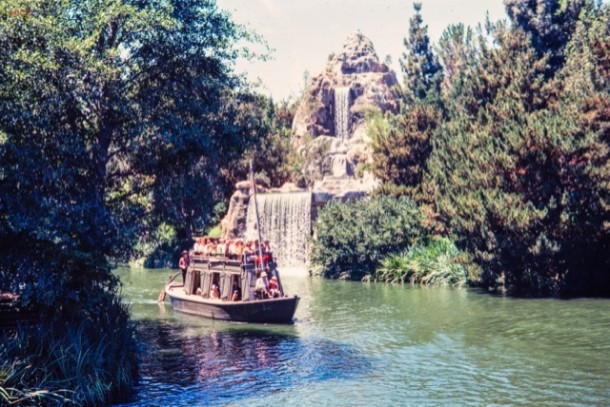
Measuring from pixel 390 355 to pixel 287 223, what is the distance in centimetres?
3108

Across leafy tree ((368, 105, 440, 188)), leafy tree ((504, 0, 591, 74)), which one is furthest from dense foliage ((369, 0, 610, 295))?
leafy tree ((504, 0, 591, 74))

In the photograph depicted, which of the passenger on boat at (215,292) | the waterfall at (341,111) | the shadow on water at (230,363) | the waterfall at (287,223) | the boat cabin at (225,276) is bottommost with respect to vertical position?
the shadow on water at (230,363)

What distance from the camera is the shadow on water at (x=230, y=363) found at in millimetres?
16422

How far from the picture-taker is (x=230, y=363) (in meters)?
19.8

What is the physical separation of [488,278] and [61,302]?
77.3 ft

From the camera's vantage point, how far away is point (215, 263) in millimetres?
28438

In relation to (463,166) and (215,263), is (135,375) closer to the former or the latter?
(215,263)

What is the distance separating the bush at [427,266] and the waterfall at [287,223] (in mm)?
9887

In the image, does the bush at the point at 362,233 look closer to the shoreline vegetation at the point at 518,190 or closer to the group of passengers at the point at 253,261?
the shoreline vegetation at the point at 518,190

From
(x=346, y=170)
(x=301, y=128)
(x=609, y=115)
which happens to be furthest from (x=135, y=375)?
(x=301, y=128)

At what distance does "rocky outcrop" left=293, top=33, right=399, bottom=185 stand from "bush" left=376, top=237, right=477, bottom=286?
31.0 m

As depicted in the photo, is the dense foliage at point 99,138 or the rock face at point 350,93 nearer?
the dense foliage at point 99,138

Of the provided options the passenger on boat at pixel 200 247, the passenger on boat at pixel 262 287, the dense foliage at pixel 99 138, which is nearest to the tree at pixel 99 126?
the dense foliage at pixel 99 138

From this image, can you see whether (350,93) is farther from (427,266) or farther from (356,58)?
(427,266)
